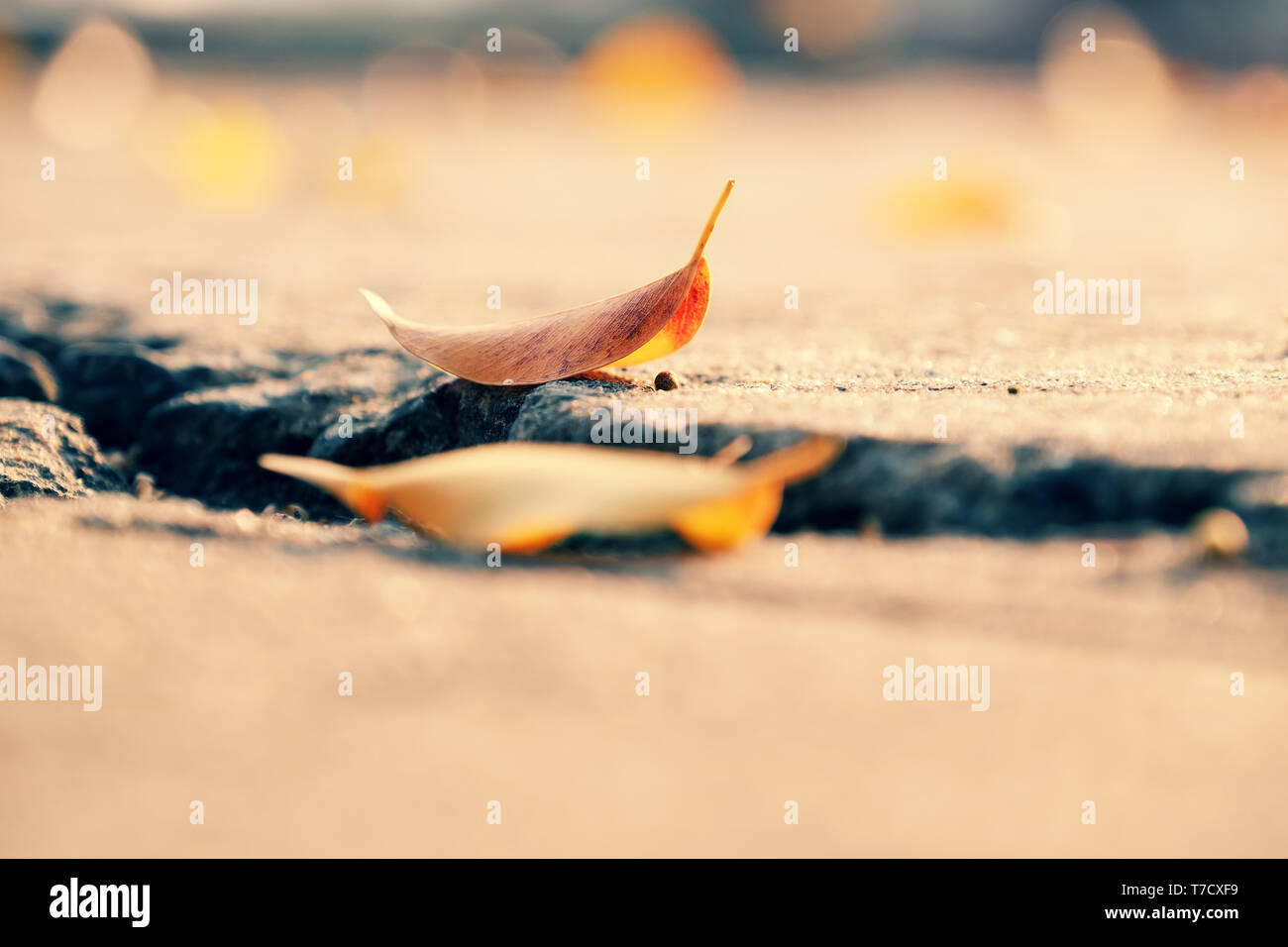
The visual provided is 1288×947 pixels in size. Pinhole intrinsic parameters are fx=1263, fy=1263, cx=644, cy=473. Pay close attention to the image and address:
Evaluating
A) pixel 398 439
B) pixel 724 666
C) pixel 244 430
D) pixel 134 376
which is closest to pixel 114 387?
pixel 134 376

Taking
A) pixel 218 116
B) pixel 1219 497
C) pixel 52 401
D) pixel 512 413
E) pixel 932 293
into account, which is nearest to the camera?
pixel 1219 497

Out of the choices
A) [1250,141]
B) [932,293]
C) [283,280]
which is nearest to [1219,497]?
[932,293]

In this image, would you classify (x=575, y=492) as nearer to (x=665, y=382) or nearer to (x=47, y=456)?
(x=665, y=382)

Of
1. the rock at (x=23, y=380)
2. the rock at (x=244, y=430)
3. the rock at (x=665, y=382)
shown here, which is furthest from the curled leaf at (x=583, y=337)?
the rock at (x=23, y=380)

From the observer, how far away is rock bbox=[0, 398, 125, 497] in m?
1.42

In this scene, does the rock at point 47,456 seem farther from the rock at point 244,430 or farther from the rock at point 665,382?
the rock at point 665,382

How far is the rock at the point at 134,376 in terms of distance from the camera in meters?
1.75

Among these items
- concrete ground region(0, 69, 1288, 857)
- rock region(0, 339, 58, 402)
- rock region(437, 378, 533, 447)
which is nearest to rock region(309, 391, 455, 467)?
rock region(437, 378, 533, 447)

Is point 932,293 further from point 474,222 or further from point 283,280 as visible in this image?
point 474,222

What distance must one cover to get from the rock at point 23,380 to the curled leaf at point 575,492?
77 centimetres

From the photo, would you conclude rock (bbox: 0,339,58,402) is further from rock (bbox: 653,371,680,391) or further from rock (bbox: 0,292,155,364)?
rock (bbox: 653,371,680,391)

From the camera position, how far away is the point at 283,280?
2.61 meters

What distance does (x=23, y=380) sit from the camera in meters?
1.78

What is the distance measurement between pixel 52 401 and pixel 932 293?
1.57 m
